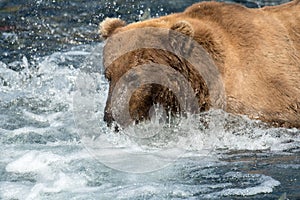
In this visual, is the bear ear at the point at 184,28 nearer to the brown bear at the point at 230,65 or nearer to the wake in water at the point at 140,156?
the brown bear at the point at 230,65

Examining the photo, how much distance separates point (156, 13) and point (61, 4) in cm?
191

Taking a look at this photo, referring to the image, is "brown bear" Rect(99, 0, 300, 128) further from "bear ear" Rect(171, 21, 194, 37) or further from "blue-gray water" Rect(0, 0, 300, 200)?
"blue-gray water" Rect(0, 0, 300, 200)

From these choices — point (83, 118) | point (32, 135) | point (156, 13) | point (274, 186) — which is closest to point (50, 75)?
point (83, 118)

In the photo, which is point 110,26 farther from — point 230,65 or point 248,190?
point 248,190

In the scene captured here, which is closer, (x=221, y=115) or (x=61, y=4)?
(x=221, y=115)

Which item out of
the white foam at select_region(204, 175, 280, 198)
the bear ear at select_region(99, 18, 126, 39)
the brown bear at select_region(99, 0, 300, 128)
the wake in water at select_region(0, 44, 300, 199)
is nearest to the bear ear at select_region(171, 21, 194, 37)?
the brown bear at select_region(99, 0, 300, 128)

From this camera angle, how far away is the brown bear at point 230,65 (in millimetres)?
5590

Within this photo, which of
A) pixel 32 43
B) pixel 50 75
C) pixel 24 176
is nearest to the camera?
pixel 24 176

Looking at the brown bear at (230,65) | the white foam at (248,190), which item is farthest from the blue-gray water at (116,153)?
the brown bear at (230,65)

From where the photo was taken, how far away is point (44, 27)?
1127cm

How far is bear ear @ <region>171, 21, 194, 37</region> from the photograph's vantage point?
5.45m

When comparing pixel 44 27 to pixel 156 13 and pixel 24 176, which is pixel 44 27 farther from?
pixel 24 176

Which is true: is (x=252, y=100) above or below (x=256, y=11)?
below

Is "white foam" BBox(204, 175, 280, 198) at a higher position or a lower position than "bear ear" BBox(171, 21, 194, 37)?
lower
